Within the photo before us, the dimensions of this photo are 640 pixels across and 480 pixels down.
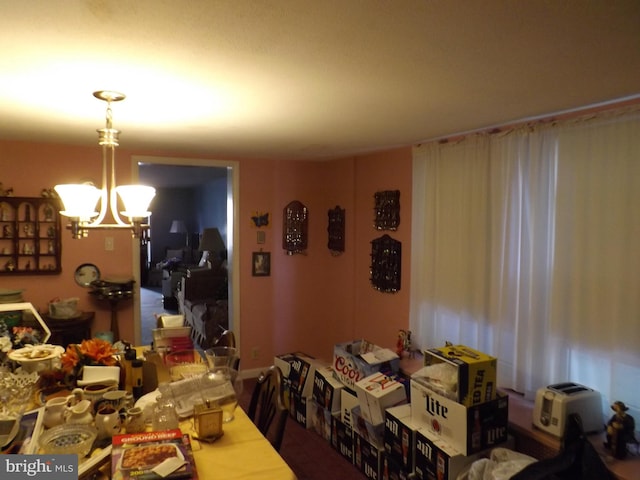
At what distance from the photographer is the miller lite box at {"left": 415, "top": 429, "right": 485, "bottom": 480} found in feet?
7.43

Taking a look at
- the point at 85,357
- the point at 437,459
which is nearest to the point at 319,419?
the point at 437,459

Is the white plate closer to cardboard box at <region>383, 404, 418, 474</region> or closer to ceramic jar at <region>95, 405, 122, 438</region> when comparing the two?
ceramic jar at <region>95, 405, 122, 438</region>

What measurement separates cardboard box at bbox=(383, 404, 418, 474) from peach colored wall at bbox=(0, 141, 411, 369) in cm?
109

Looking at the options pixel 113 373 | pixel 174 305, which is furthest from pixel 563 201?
pixel 174 305

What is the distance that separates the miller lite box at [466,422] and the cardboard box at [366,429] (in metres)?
0.37

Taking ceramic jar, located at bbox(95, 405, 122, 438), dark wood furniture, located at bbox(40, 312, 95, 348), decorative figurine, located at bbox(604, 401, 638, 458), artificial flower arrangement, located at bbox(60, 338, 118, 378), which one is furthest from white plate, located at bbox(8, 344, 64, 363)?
decorative figurine, located at bbox(604, 401, 638, 458)

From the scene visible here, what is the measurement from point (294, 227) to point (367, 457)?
2.35 m

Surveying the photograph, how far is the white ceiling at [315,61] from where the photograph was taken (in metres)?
1.26

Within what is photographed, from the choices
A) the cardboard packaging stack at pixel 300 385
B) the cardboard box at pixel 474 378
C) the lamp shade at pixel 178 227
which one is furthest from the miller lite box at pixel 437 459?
the lamp shade at pixel 178 227

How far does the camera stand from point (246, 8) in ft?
4.06

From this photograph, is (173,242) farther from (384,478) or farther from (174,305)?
(384,478)

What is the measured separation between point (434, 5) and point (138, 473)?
65.5 inches

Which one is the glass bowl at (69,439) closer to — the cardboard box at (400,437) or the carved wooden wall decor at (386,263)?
the cardboard box at (400,437)

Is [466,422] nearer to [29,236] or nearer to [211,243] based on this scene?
[29,236]
